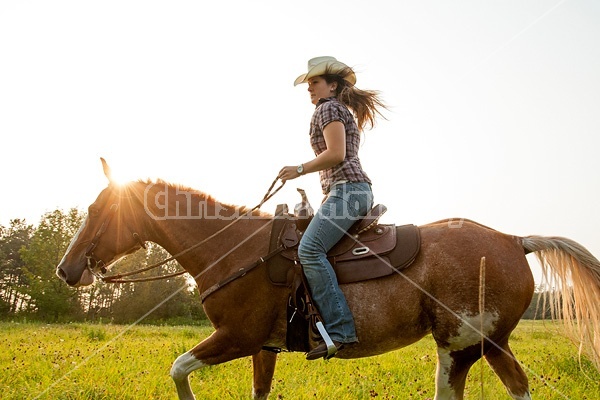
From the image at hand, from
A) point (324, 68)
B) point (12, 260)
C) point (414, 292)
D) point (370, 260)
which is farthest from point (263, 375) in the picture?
point (12, 260)

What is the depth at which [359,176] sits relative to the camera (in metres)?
4.86

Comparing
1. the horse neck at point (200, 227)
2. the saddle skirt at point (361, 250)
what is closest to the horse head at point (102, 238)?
the horse neck at point (200, 227)

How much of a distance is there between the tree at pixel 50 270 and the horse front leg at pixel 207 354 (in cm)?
4277

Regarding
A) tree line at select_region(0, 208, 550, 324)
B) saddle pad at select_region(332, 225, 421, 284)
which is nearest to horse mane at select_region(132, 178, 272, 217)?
saddle pad at select_region(332, 225, 421, 284)

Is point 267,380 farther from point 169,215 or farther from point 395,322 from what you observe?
point 169,215

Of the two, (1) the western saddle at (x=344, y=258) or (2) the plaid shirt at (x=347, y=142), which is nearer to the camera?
(1) the western saddle at (x=344, y=258)

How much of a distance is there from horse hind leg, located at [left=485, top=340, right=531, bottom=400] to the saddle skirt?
1491mm

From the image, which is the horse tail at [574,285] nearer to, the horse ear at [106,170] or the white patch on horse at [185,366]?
the white patch on horse at [185,366]

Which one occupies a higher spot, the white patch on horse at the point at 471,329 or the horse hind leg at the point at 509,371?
the white patch on horse at the point at 471,329

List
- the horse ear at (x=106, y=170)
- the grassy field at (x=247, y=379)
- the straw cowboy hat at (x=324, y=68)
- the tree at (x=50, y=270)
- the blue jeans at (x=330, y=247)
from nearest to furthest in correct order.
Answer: the blue jeans at (x=330, y=247) → the straw cowboy hat at (x=324, y=68) → the horse ear at (x=106, y=170) → the grassy field at (x=247, y=379) → the tree at (x=50, y=270)

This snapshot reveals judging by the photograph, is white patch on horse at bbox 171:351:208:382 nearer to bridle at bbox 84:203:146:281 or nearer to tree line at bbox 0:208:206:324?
bridle at bbox 84:203:146:281

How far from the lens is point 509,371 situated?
486 cm

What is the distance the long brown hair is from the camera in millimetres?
5113

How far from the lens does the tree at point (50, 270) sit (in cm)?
4403
